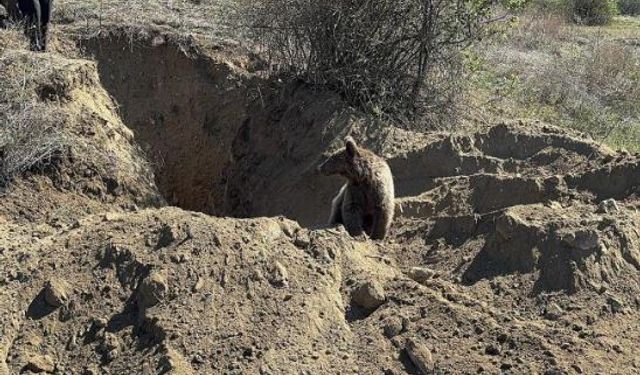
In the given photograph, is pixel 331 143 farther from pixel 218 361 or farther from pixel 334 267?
pixel 218 361

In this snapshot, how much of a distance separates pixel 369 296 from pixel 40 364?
2.32 metres

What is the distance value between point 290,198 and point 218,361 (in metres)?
4.94

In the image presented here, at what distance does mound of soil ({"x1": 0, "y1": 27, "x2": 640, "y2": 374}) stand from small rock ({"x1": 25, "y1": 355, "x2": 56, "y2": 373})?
0.01 meters

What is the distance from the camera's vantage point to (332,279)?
579cm

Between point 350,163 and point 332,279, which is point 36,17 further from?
point 332,279

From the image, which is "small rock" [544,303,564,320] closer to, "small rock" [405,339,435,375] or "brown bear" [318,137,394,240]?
"small rock" [405,339,435,375]

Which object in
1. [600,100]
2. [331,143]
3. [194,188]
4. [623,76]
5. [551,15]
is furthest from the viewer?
[551,15]

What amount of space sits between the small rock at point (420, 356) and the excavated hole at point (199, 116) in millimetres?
5573

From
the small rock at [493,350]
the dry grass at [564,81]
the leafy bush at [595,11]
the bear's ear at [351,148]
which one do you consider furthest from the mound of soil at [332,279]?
the leafy bush at [595,11]

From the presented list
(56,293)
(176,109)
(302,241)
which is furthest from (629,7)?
(56,293)

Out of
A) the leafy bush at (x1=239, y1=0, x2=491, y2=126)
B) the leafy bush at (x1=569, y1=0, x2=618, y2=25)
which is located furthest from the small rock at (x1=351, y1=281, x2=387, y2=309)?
the leafy bush at (x1=569, y1=0, x2=618, y2=25)

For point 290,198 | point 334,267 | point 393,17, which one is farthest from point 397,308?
point 393,17

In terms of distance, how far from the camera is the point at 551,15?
21.8 metres

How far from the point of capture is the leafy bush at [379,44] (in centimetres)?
1015
